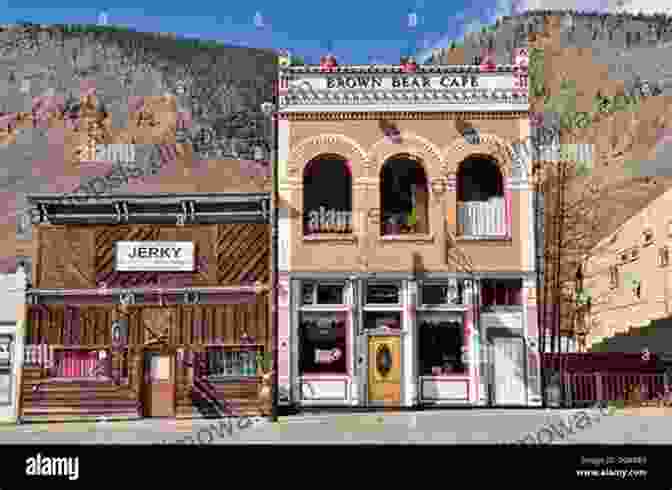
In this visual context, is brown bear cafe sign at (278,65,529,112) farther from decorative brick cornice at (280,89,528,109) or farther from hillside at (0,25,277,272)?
hillside at (0,25,277,272)

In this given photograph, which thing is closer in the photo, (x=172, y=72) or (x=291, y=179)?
(x=172, y=72)

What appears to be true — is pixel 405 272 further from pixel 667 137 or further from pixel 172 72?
pixel 172 72

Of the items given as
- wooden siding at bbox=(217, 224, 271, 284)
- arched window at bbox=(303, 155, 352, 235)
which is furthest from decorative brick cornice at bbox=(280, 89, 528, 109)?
wooden siding at bbox=(217, 224, 271, 284)

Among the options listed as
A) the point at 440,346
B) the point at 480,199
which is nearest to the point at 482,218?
the point at 480,199

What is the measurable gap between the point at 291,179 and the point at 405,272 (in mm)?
2769

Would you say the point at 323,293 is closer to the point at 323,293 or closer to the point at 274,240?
the point at 323,293

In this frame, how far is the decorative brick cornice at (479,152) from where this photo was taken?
637 inches

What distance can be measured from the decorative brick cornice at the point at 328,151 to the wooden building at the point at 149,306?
1075mm

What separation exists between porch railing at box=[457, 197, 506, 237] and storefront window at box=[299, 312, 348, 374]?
2.93 m

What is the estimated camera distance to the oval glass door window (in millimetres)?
15914
